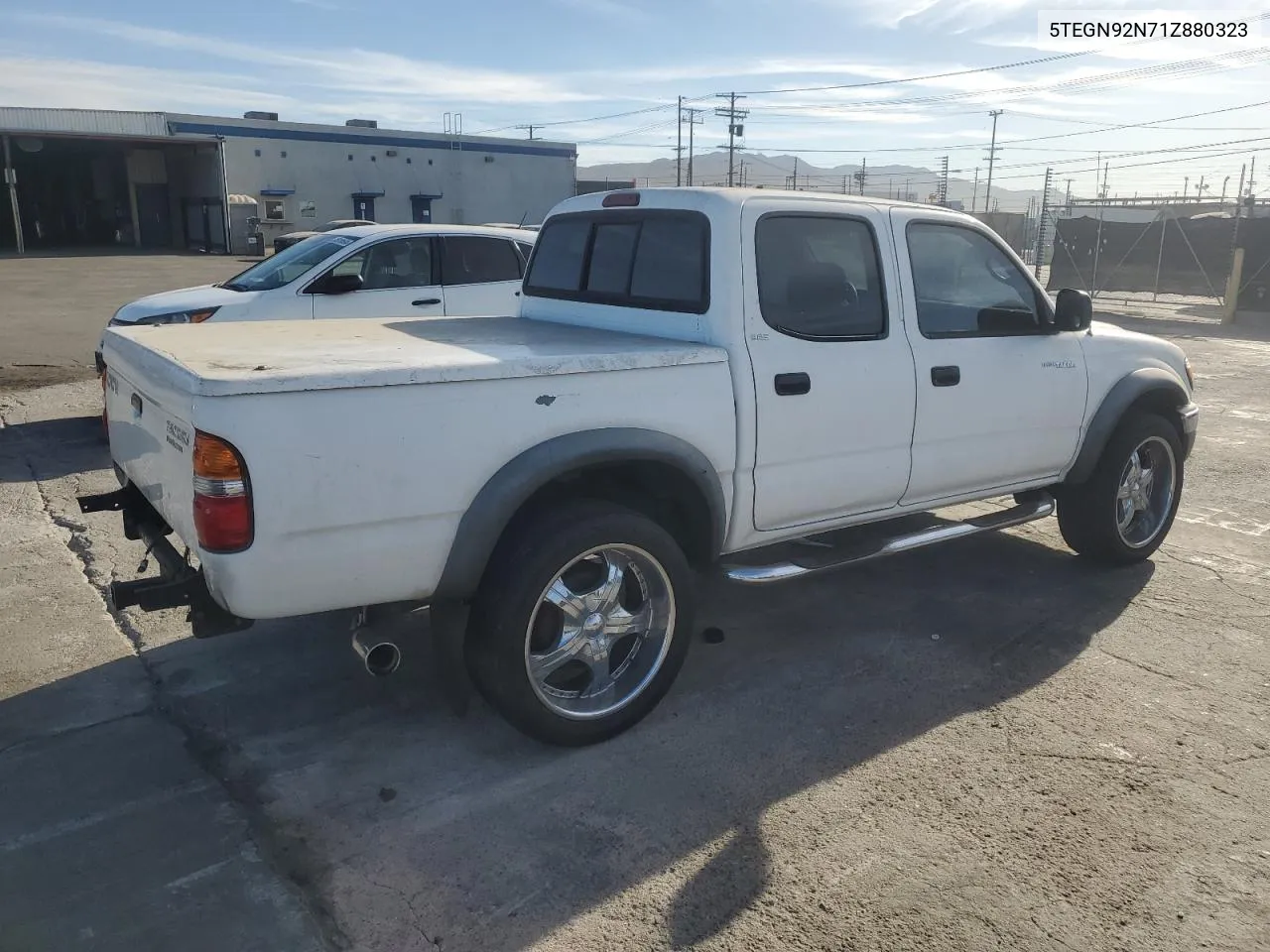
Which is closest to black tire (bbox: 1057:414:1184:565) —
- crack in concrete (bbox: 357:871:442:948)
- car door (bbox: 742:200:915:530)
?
car door (bbox: 742:200:915:530)

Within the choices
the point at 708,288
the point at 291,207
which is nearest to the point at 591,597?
the point at 708,288

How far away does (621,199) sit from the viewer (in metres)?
4.80

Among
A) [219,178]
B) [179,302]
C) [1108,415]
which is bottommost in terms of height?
[1108,415]

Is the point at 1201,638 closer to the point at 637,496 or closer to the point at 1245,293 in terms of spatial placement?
the point at 637,496

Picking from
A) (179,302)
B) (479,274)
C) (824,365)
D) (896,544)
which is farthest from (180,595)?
(479,274)

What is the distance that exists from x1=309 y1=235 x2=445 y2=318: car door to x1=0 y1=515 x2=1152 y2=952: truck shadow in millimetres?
4367

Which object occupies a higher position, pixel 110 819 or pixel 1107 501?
pixel 1107 501

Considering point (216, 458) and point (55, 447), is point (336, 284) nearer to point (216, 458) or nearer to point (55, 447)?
point (55, 447)

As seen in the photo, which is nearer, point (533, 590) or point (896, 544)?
point (533, 590)

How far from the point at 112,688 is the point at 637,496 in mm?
2307

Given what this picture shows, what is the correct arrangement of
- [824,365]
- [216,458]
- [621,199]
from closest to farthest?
[216,458] → [824,365] → [621,199]

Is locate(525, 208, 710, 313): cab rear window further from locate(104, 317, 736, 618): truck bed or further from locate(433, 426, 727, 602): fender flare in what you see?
locate(433, 426, 727, 602): fender flare

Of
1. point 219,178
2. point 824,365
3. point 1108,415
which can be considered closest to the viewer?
point 824,365

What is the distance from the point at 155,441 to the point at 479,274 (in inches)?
236
